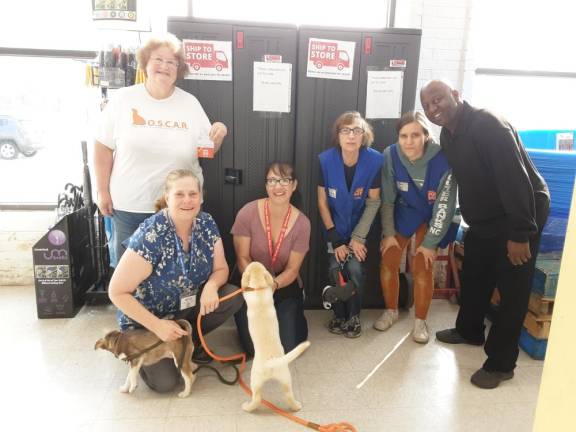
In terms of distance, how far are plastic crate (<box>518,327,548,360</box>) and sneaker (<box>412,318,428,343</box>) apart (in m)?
0.53

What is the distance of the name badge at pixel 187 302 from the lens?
2.04 metres

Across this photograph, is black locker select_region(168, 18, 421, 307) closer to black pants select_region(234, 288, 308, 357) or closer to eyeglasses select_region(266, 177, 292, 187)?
eyeglasses select_region(266, 177, 292, 187)

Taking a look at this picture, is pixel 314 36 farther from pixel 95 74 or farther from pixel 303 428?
pixel 303 428

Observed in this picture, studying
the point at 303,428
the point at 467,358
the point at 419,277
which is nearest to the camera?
the point at 303,428

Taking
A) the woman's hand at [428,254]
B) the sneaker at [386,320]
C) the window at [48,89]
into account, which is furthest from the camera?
the window at [48,89]

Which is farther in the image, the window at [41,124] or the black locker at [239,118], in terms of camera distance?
the window at [41,124]

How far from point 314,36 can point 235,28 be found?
0.45 metres

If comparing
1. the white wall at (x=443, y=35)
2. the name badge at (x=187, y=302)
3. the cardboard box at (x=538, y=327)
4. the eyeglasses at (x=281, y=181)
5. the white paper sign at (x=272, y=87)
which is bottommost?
the cardboard box at (x=538, y=327)

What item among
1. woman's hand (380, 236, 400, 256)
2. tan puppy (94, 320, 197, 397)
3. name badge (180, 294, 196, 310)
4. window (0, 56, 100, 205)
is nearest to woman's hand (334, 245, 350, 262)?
woman's hand (380, 236, 400, 256)

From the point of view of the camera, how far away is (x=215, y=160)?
2.65 meters

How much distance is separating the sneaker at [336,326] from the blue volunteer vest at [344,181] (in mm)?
582

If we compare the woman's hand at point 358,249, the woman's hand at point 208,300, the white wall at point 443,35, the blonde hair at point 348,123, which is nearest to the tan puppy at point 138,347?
the woman's hand at point 208,300

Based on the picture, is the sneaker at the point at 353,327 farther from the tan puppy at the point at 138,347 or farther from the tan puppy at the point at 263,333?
the tan puppy at the point at 138,347

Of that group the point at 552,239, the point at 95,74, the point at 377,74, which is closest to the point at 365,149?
the point at 377,74
